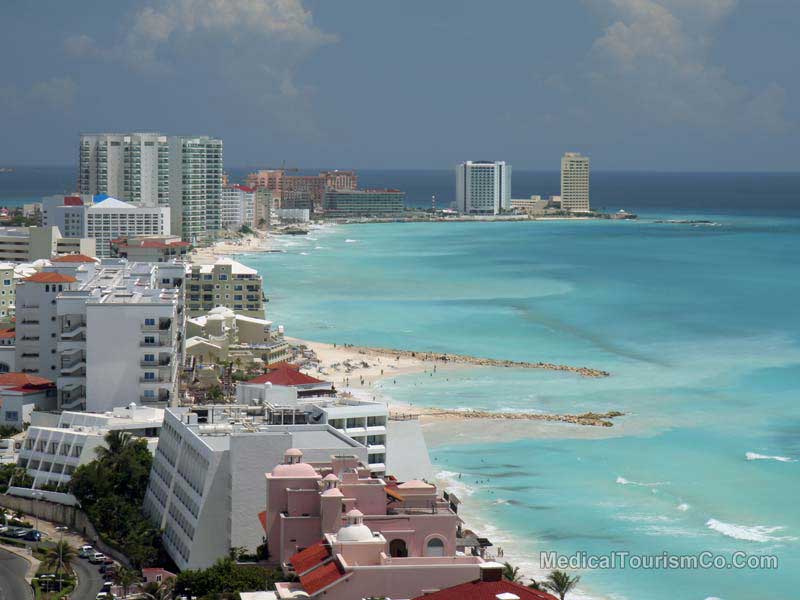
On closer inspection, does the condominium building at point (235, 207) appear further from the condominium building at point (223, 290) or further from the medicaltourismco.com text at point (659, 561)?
the medicaltourismco.com text at point (659, 561)

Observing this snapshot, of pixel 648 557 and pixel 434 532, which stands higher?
pixel 434 532

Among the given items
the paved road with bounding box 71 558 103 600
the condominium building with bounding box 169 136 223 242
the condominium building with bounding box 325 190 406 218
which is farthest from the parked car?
the condominium building with bounding box 325 190 406 218

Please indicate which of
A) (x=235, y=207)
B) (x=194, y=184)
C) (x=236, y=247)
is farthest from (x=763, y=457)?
(x=235, y=207)

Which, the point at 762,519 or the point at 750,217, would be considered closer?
the point at 762,519

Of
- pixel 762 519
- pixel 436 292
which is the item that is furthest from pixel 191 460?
pixel 436 292

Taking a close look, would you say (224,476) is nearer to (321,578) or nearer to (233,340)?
(321,578)

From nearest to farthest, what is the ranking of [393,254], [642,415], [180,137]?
[642,415]
[180,137]
[393,254]

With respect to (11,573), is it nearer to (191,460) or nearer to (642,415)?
(191,460)

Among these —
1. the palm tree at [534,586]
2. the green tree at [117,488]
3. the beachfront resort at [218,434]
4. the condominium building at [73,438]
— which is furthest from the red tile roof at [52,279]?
the palm tree at [534,586]
